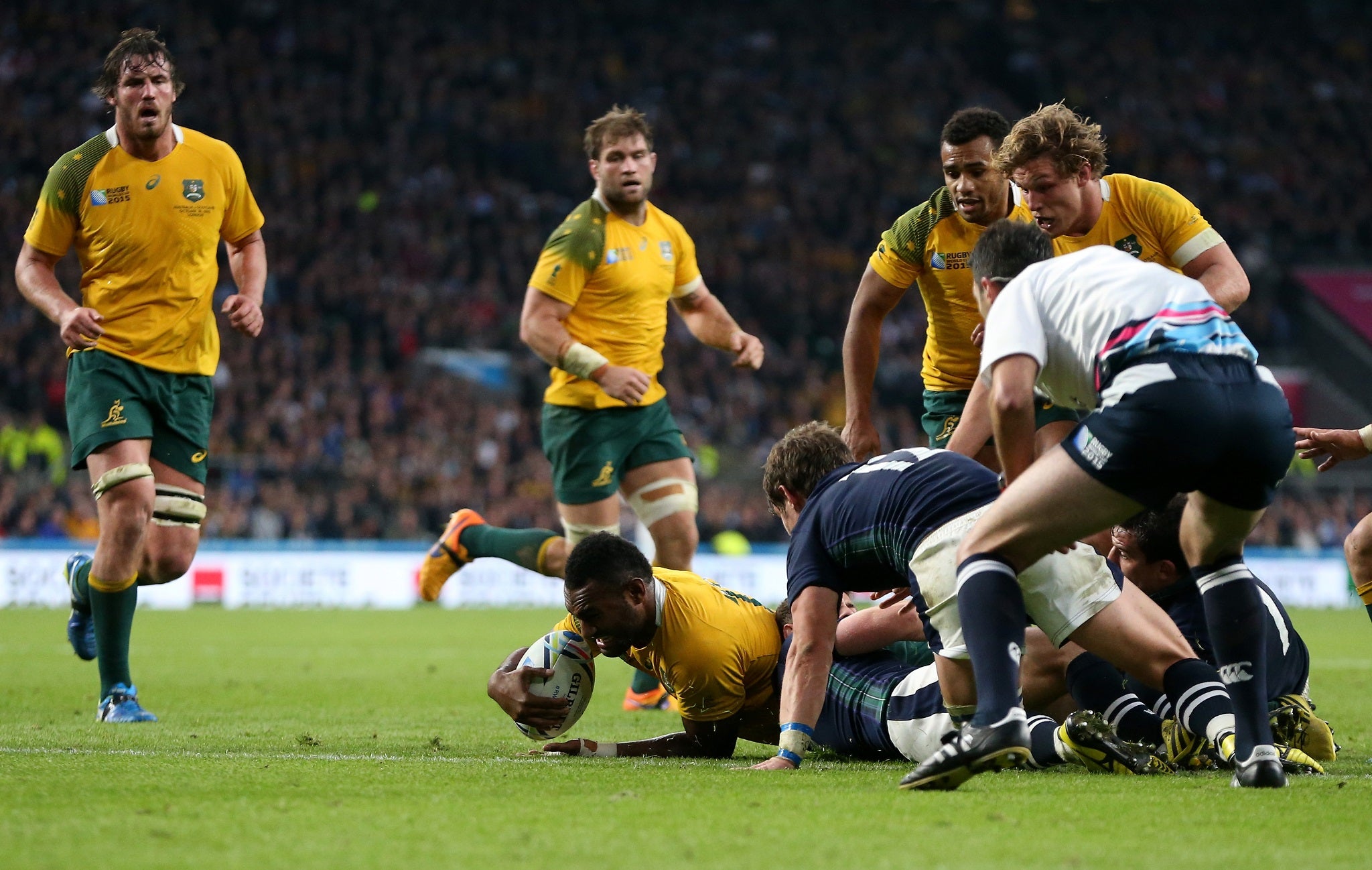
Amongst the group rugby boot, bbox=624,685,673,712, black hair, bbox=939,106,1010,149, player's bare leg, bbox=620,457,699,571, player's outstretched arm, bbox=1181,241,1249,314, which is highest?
black hair, bbox=939,106,1010,149

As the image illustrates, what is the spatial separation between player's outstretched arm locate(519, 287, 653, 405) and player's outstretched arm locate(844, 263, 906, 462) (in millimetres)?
975

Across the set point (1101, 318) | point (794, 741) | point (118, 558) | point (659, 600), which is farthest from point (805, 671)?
point (118, 558)

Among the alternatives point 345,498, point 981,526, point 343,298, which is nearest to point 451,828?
point 981,526

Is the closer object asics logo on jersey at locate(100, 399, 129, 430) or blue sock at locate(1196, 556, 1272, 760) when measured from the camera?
blue sock at locate(1196, 556, 1272, 760)

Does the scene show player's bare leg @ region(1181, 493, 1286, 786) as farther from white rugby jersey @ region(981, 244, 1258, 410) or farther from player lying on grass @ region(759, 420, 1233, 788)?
white rugby jersey @ region(981, 244, 1258, 410)

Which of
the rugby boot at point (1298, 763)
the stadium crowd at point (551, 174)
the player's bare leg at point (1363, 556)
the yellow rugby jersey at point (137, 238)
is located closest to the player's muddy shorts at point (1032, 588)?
the rugby boot at point (1298, 763)

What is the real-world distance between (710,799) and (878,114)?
27.4 meters

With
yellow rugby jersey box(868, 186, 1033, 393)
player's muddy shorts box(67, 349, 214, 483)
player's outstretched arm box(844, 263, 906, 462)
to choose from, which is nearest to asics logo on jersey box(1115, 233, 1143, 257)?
yellow rugby jersey box(868, 186, 1033, 393)

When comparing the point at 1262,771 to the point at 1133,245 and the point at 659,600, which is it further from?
the point at 1133,245

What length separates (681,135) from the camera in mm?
29500

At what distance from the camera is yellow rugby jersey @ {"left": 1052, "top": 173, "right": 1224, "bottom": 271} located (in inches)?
232

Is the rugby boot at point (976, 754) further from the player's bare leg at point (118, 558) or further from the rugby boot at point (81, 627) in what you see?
the rugby boot at point (81, 627)

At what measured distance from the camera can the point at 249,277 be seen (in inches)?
282

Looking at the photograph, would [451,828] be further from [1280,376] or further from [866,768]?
[1280,376]
